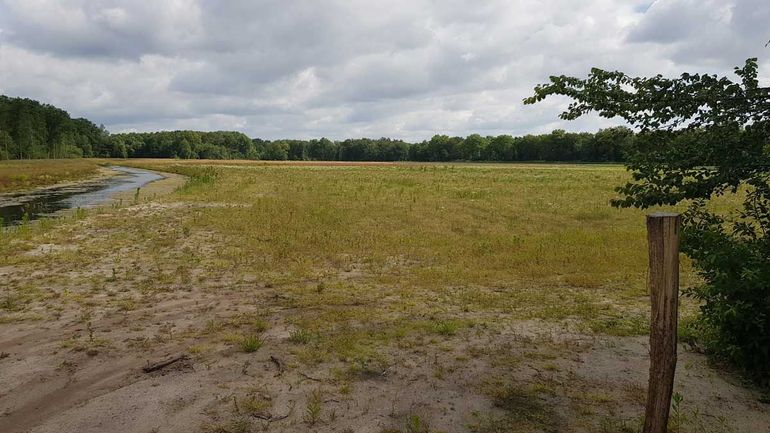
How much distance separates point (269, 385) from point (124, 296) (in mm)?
5277

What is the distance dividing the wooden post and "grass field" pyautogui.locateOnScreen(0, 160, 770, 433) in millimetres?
836

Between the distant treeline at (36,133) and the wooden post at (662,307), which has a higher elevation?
the distant treeline at (36,133)

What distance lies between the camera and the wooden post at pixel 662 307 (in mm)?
3891

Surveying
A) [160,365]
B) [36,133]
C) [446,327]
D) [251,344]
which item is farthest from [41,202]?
[36,133]

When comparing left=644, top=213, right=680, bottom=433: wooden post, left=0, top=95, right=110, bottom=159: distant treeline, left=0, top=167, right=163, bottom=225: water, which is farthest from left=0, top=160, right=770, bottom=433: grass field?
left=0, top=95, right=110, bottom=159: distant treeline

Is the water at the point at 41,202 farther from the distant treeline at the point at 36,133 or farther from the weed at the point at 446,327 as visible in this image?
the distant treeline at the point at 36,133

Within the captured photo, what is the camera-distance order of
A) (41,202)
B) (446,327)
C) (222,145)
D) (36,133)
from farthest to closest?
(222,145) < (36,133) < (41,202) < (446,327)

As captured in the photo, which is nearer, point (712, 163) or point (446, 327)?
point (712, 163)

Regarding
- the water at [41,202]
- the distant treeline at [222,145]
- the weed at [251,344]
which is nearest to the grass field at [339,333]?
the weed at [251,344]

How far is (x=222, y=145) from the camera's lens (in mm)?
170750

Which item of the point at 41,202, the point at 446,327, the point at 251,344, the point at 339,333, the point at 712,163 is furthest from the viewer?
the point at 41,202

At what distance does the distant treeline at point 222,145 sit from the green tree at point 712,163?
73.9 meters

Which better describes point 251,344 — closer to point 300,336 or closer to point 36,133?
point 300,336

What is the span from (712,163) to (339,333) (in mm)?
5306
